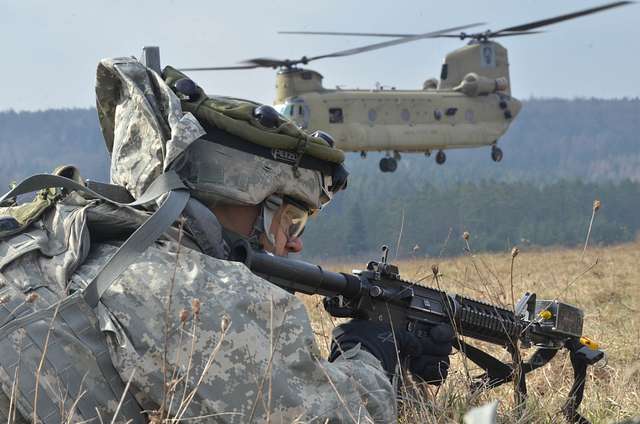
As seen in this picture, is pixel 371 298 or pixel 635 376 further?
pixel 635 376

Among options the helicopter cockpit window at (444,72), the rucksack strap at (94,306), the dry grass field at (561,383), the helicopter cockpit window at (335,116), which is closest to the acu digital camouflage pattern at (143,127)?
the rucksack strap at (94,306)

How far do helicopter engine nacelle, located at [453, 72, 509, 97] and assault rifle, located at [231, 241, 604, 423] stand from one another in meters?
33.0

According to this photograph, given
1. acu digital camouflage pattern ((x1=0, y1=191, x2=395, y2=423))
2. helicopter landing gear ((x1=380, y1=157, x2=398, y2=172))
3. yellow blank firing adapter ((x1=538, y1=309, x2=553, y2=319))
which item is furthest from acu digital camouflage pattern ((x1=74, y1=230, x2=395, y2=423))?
helicopter landing gear ((x1=380, y1=157, x2=398, y2=172))

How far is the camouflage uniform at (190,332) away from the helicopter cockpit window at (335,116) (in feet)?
93.6

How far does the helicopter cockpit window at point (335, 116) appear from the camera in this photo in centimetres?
3162

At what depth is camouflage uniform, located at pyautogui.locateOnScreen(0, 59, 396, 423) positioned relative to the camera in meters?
2.89

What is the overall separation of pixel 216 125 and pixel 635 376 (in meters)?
2.94

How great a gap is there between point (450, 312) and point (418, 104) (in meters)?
31.0

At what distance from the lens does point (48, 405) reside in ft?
9.42

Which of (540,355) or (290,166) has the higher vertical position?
(290,166)

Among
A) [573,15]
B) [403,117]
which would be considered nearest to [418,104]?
[403,117]

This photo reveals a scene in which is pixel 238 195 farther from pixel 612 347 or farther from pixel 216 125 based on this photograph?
pixel 612 347

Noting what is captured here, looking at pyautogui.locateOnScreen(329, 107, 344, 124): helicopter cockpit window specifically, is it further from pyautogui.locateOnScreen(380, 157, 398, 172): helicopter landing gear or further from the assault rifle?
the assault rifle

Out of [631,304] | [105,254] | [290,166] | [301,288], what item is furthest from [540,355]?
[631,304]
